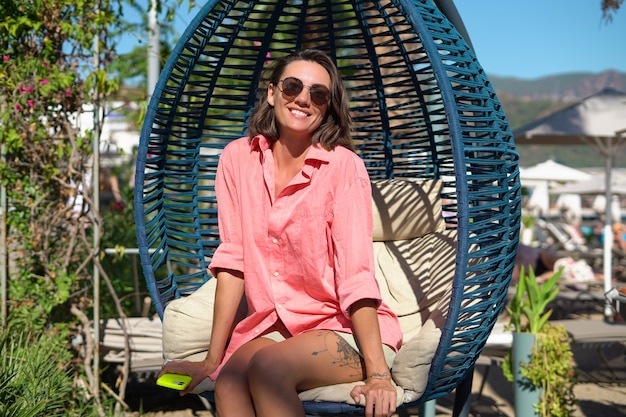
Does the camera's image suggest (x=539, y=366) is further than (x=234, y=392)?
Yes

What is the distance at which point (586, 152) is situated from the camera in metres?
77.1

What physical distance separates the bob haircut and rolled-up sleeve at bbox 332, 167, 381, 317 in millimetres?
207

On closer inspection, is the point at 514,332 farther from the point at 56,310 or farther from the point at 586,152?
the point at 586,152

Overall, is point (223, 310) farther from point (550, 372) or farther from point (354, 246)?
point (550, 372)

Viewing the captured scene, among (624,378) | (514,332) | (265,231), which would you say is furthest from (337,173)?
(624,378)

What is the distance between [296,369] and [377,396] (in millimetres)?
258

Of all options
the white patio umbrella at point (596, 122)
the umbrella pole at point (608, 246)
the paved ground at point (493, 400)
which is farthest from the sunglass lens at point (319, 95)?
the umbrella pole at point (608, 246)

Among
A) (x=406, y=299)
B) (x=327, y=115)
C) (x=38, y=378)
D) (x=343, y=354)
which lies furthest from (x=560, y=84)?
(x=343, y=354)

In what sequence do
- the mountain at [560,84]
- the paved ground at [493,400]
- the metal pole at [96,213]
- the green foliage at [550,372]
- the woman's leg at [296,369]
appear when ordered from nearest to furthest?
the woman's leg at [296,369], the green foliage at [550,372], the metal pole at [96,213], the paved ground at [493,400], the mountain at [560,84]

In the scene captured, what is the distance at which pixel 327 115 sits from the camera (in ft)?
8.59

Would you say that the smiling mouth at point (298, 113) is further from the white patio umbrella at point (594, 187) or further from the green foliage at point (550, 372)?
the white patio umbrella at point (594, 187)

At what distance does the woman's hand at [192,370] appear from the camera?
8.09 ft

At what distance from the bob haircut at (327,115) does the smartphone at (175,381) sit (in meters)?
0.89

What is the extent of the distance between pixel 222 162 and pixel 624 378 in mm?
3575
